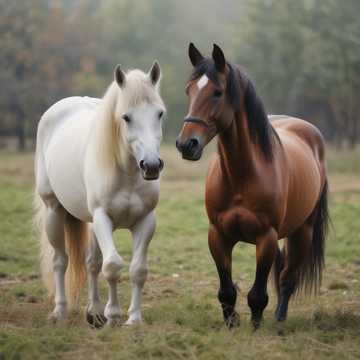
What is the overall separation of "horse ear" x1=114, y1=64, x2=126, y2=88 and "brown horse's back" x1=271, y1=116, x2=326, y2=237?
1.38 m

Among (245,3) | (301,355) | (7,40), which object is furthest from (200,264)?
(245,3)

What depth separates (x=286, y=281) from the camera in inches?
233

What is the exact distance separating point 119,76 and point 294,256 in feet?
7.38

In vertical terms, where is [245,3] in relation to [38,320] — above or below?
above

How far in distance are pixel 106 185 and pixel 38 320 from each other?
4.25ft

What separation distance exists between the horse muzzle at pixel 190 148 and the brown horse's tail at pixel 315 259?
6.27 feet

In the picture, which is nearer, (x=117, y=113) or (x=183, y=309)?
(x=117, y=113)

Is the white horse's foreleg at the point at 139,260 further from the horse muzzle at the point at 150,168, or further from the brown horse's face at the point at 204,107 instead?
the brown horse's face at the point at 204,107

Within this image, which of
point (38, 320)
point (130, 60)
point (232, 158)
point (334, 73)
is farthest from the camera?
point (130, 60)

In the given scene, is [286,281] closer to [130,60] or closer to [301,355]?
[301,355]

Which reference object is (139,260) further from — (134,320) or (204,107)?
(204,107)

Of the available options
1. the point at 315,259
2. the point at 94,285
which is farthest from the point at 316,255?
the point at 94,285

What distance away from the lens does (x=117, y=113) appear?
5016 millimetres

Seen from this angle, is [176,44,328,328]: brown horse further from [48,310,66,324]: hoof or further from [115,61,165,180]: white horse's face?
[48,310,66,324]: hoof
